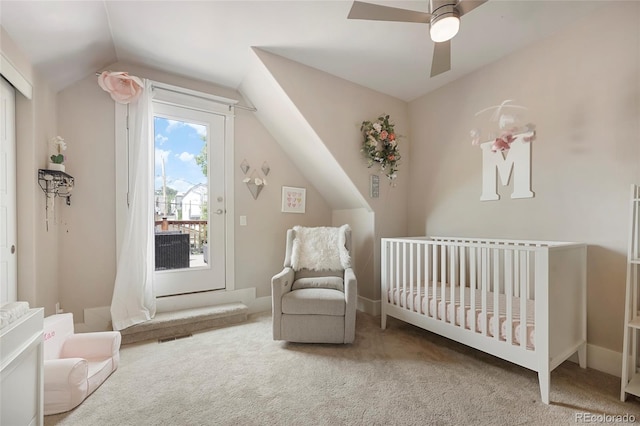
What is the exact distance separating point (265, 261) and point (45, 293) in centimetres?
189

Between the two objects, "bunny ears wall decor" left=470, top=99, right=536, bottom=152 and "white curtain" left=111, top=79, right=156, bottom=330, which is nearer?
"bunny ears wall decor" left=470, top=99, right=536, bottom=152

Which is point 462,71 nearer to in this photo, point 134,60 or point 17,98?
point 134,60

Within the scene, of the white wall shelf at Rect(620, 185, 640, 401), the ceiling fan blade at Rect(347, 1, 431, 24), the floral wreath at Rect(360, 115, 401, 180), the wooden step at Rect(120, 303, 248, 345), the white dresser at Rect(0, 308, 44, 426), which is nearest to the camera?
the white dresser at Rect(0, 308, 44, 426)

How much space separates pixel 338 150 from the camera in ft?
9.18

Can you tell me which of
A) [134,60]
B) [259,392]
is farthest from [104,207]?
[259,392]

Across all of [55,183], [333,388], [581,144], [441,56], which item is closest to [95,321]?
[55,183]

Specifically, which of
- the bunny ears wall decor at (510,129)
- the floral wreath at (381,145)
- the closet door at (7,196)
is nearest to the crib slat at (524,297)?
the bunny ears wall decor at (510,129)

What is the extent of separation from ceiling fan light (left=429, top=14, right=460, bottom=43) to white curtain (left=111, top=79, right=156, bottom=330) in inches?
97.1

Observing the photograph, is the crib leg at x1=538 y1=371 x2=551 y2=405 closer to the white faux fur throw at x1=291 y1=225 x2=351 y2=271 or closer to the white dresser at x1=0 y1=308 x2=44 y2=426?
the white faux fur throw at x1=291 y1=225 x2=351 y2=271

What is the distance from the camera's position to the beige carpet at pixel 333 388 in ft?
4.72

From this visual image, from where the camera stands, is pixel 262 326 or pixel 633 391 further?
pixel 262 326

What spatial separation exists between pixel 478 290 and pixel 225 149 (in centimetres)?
293

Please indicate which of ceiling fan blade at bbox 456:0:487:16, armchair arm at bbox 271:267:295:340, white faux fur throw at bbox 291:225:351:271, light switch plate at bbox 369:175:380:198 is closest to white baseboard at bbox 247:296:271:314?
white faux fur throw at bbox 291:225:351:271

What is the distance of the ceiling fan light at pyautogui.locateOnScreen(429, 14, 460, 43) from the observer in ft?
4.59
